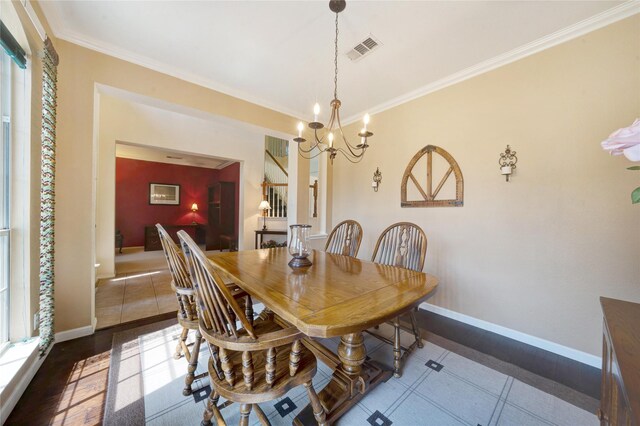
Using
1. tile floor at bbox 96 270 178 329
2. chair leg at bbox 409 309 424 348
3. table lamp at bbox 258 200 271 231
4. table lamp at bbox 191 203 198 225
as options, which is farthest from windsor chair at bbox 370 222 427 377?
table lamp at bbox 191 203 198 225

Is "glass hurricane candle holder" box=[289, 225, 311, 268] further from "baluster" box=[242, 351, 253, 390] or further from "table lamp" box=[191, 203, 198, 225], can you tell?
"table lamp" box=[191, 203, 198, 225]

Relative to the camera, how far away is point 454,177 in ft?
8.55

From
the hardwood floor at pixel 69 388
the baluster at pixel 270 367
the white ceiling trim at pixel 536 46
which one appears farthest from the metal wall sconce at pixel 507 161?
the hardwood floor at pixel 69 388

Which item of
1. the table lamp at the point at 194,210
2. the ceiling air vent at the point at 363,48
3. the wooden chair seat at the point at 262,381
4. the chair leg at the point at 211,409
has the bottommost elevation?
the chair leg at the point at 211,409

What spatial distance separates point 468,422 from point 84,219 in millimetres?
3214

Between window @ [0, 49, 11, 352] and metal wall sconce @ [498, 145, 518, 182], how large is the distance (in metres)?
3.79

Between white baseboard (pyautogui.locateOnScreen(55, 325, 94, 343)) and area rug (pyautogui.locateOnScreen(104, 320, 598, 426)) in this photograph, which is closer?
area rug (pyautogui.locateOnScreen(104, 320, 598, 426))

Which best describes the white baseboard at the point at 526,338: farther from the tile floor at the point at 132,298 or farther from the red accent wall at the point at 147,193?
the red accent wall at the point at 147,193

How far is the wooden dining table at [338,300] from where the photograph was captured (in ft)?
3.14

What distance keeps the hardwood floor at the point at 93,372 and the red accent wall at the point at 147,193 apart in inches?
196

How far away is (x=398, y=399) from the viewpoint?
147 cm

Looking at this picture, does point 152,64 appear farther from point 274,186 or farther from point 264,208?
point 274,186

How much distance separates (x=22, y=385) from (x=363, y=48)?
11.4 ft

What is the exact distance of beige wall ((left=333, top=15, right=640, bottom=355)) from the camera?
5.83ft
